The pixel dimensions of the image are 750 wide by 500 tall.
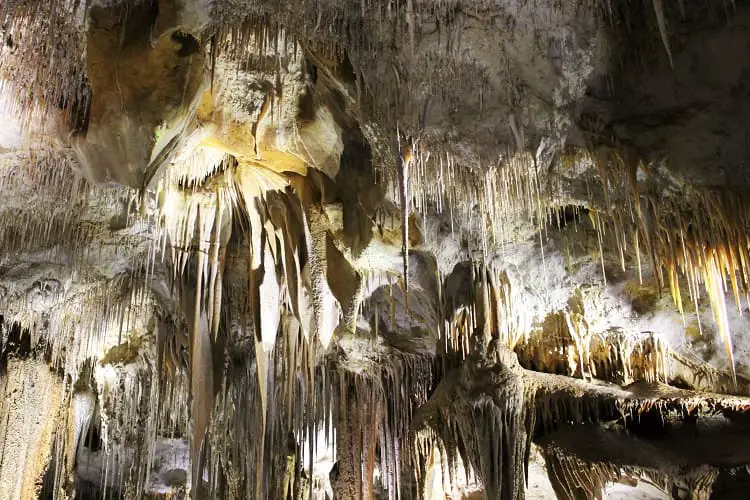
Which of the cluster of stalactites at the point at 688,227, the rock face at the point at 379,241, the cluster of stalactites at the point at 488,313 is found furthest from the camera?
the cluster of stalactites at the point at 488,313

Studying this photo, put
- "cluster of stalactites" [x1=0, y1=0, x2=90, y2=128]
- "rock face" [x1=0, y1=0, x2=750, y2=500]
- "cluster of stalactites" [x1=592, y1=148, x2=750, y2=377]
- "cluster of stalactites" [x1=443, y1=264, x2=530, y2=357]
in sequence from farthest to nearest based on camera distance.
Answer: "cluster of stalactites" [x1=443, y1=264, x2=530, y2=357] < "cluster of stalactites" [x1=592, y1=148, x2=750, y2=377] < "rock face" [x1=0, y1=0, x2=750, y2=500] < "cluster of stalactites" [x1=0, y1=0, x2=90, y2=128]

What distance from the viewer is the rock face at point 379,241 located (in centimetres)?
450

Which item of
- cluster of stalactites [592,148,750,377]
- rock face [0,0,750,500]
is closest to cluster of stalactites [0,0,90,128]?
rock face [0,0,750,500]

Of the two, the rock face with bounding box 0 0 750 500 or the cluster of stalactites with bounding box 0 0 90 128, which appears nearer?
the cluster of stalactites with bounding box 0 0 90 128

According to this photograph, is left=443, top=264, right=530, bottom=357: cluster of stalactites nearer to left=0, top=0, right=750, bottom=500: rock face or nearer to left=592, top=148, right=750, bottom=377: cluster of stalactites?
left=0, top=0, right=750, bottom=500: rock face

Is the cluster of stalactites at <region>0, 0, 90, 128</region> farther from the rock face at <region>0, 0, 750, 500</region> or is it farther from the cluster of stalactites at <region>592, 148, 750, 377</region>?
the cluster of stalactites at <region>592, 148, 750, 377</region>

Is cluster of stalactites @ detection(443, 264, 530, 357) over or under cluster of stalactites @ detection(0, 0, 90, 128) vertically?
under

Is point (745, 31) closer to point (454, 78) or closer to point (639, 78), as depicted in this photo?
point (639, 78)

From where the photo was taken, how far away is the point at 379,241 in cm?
622

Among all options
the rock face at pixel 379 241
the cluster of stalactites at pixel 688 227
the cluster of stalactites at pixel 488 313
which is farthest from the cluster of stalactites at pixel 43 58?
the cluster of stalactites at pixel 488 313

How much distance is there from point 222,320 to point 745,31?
553cm

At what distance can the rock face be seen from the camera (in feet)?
14.8

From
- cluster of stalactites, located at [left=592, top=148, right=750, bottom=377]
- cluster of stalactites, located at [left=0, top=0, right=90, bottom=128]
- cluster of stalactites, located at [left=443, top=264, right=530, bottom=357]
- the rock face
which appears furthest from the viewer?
cluster of stalactites, located at [left=443, top=264, right=530, bottom=357]

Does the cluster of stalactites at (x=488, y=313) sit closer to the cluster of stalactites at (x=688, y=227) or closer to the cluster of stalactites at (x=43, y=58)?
the cluster of stalactites at (x=688, y=227)
